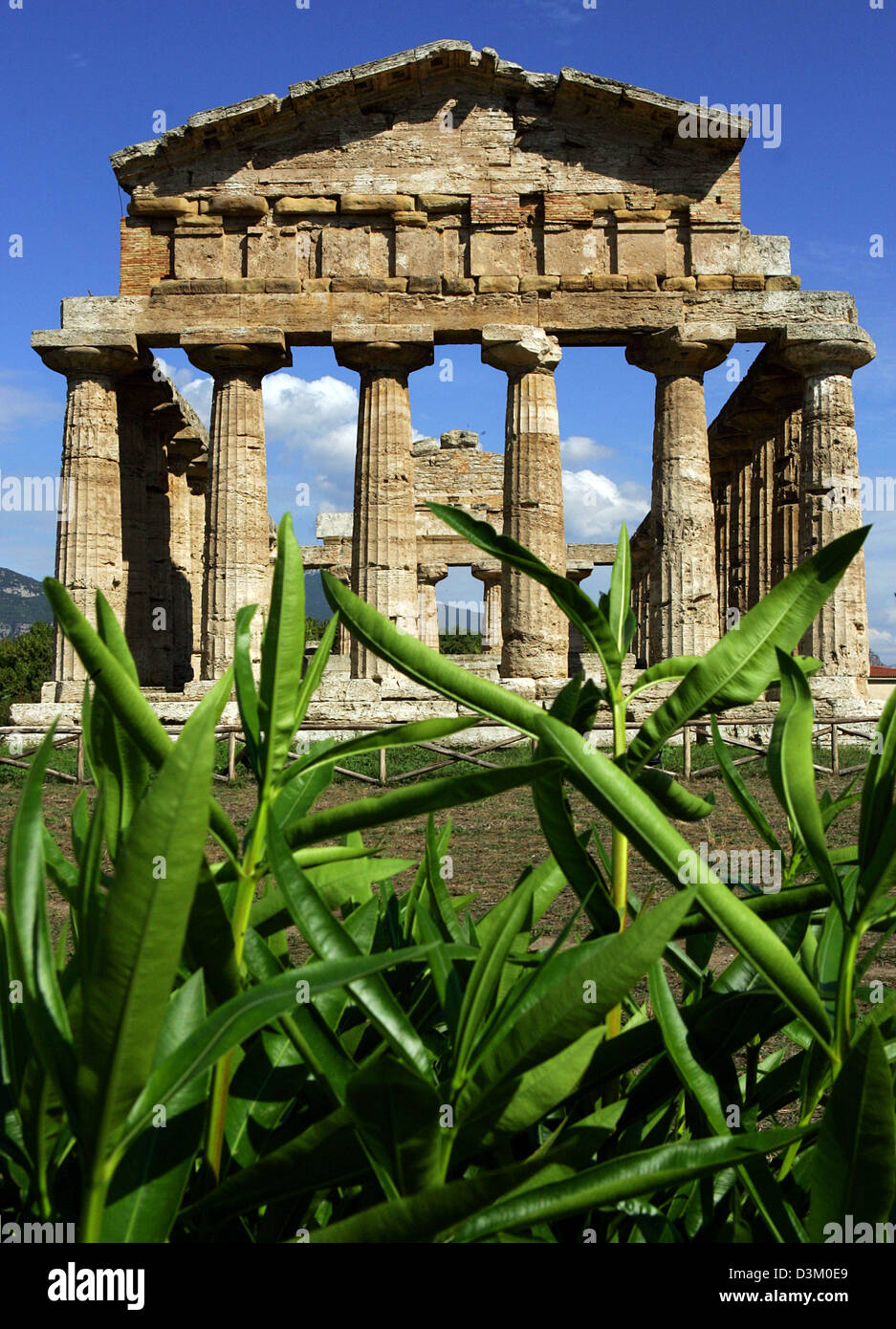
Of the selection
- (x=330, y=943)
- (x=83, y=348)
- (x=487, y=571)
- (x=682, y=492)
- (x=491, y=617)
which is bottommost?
(x=330, y=943)

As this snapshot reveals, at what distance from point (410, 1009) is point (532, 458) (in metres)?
17.4

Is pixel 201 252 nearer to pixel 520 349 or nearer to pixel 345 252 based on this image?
pixel 345 252

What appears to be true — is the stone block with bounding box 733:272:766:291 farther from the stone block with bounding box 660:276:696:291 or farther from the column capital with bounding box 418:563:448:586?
the column capital with bounding box 418:563:448:586

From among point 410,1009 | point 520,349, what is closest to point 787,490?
point 520,349

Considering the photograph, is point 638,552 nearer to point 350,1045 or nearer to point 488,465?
point 488,465

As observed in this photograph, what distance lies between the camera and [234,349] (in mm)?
17953

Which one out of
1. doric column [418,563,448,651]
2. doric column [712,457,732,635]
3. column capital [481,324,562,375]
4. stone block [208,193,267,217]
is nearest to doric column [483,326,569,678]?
column capital [481,324,562,375]

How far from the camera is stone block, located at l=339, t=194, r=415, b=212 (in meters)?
18.2

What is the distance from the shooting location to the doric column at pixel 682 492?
17.8 m

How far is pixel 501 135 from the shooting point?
18266 mm

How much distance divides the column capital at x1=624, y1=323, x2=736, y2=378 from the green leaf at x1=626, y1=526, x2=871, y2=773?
17.8 m

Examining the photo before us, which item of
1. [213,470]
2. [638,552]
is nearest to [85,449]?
[213,470]

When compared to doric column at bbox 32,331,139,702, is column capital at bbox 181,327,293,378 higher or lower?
higher
